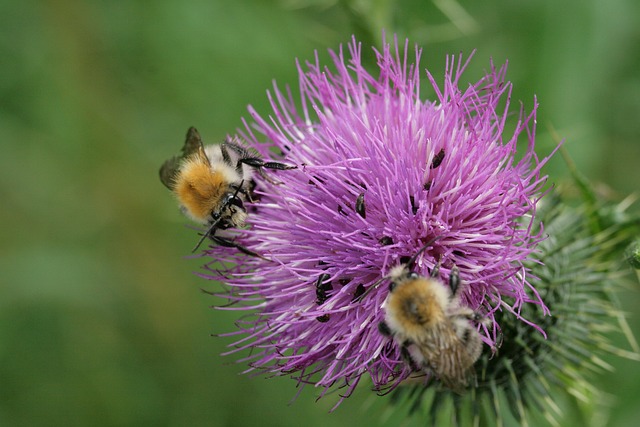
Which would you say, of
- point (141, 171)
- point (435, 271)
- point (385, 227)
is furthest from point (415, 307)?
point (141, 171)

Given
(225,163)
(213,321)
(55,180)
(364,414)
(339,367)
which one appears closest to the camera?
(339,367)

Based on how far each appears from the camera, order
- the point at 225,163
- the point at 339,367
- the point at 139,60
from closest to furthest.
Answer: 1. the point at 339,367
2. the point at 225,163
3. the point at 139,60

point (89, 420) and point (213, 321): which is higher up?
point (213, 321)

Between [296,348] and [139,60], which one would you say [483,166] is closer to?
[296,348]

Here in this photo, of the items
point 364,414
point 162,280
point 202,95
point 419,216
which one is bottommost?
point 364,414

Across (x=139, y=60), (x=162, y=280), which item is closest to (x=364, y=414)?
(x=162, y=280)

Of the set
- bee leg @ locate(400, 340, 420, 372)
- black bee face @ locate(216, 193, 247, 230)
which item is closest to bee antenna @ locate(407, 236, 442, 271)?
bee leg @ locate(400, 340, 420, 372)

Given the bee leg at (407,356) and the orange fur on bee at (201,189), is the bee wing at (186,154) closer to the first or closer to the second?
the orange fur on bee at (201,189)
